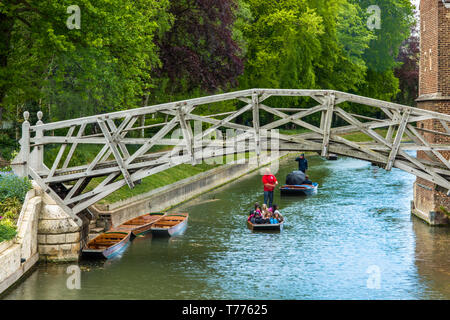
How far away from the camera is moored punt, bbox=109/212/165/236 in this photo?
24703mm

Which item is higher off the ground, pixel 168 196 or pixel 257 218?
pixel 168 196

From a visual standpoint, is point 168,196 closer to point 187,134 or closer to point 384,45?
point 187,134

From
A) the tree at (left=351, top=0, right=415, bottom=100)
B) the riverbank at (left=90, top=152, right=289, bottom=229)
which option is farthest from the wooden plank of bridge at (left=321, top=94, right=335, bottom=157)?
the tree at (left=351, top=0, right=415, bottom=100)

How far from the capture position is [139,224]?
84.1 ft

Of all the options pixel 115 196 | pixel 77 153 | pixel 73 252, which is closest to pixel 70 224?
pixel 73 252

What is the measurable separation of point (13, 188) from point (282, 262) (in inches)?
321

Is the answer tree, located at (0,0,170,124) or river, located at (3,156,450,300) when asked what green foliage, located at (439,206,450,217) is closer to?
river, located at (3,156,450,300)

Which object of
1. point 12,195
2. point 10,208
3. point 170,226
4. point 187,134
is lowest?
point 170,226

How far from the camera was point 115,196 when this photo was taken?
1099 inches

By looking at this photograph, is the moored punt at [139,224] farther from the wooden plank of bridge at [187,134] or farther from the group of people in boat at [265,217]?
the wooden plank of bridge at [187,134]

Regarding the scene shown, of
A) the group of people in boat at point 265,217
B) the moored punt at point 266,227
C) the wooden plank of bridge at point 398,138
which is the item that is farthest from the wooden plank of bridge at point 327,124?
the group of people in boat at point 265,217

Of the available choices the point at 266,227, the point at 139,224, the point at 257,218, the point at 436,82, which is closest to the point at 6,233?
the point at 139,224

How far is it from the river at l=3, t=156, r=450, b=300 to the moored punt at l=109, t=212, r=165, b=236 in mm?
504
